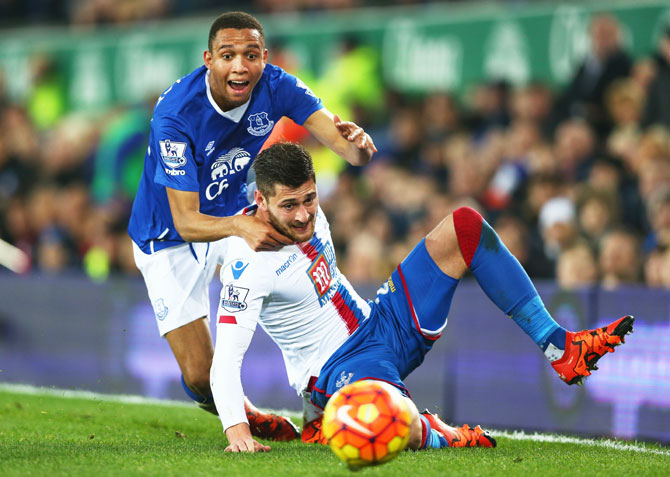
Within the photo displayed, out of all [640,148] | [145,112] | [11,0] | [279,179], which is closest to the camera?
[279,179]

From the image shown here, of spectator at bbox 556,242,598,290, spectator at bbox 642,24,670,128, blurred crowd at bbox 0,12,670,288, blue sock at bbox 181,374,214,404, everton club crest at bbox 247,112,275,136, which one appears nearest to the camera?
everton club crest at bbox 247,112,275,136

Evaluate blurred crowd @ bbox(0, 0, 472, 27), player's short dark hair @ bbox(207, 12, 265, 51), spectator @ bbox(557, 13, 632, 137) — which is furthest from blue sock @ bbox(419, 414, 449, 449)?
blurred crowd @ bbox(0, 0, 472, 27)

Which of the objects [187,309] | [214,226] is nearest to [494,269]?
[214,226]

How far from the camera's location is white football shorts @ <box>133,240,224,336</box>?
5855mm

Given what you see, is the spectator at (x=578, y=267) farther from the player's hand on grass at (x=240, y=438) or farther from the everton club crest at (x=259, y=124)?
the player's hand on grass at (x=240, y=438)

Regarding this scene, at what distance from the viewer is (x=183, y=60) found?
12.0m

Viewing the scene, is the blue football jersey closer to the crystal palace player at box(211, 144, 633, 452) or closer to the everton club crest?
the everton club crest

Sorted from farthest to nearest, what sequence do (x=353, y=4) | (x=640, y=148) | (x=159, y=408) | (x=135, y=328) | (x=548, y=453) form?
(x=353, y=4) < (x=135, y=328) < (x=640, y=148) < (x=159, y=408) < (x=548, y=453)

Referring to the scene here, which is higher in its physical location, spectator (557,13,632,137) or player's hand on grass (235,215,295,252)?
spectator (557,13,632,137)

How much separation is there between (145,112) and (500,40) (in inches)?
204

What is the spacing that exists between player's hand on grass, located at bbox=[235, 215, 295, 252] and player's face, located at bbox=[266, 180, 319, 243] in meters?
0.04

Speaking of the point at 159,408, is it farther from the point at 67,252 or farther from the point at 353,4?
the point at 353,4

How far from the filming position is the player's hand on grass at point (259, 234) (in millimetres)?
4762

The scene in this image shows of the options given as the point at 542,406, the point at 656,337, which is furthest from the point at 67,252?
the point at 656,337
